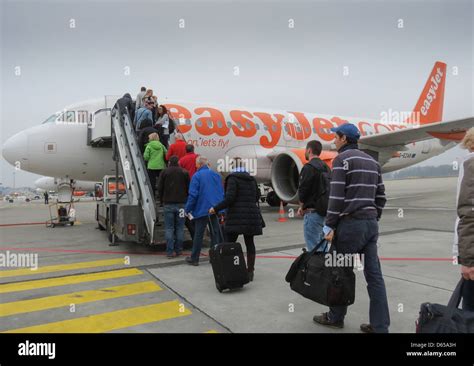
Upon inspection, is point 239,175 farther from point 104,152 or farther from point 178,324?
point 104,152

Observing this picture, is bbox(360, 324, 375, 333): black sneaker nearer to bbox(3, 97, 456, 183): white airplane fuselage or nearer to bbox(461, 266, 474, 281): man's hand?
bbox(461, 266, 474, 281): man's hand

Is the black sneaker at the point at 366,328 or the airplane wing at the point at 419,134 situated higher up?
the airplane wing at the point at 419,134

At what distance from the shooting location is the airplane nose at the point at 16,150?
954cm

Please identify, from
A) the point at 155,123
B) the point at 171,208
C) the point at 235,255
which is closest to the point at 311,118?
the point at 155,123

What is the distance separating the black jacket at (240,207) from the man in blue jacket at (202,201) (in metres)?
0.74

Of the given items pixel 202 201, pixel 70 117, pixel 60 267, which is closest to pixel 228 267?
pixel 202 201

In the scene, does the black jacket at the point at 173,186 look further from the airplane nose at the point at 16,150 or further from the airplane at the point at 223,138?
the airplane nose at the point at 16,150

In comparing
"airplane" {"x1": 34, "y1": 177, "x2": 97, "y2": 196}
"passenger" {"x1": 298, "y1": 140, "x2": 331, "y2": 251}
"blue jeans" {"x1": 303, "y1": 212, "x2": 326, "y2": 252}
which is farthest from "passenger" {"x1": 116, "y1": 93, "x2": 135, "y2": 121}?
"airplane" {"x1": 34, "y1": 177, "x2": 97, "y2": 196}

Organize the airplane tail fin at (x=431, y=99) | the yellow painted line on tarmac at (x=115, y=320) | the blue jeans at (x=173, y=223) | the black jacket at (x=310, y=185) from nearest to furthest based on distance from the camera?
the yellow painted line on tarmac at (x=115, y=320)
the black jacket at (x=310, y=185)
the blue jeans at (x=173, y=223)
the airplane tail fin at (x=431, y=99)

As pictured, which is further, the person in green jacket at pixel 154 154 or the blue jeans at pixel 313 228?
the person in green jacket at pixel 154 154

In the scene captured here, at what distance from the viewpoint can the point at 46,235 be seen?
352 inches

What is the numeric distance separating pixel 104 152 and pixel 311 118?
853 cm

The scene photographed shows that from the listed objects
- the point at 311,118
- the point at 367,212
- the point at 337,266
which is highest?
the point at 311,118

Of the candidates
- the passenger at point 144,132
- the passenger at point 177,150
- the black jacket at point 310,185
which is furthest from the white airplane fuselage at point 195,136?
the black jacket at point 310,185
